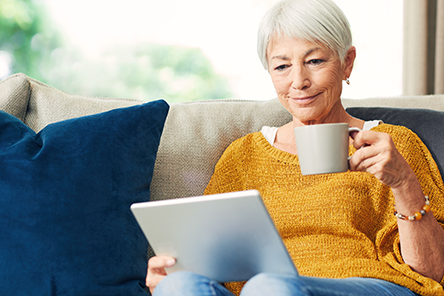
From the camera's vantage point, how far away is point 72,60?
3078 mm

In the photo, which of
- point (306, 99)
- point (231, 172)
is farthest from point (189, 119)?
point (306, 99)

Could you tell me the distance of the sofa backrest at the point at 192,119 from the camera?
123cm

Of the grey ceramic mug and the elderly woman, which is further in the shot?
the elderly woman

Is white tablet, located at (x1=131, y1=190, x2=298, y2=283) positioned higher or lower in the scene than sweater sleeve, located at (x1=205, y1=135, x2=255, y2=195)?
higher

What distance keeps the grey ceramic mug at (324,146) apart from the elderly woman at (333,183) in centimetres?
6

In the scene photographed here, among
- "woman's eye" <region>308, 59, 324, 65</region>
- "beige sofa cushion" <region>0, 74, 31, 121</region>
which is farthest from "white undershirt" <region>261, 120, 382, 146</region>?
"beige sofa cushion" <region>0, 74, 31, 121</region>

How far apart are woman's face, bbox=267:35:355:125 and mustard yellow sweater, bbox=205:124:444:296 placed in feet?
0.51

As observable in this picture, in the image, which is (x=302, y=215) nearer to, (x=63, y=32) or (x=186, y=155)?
(x=186, y=155)

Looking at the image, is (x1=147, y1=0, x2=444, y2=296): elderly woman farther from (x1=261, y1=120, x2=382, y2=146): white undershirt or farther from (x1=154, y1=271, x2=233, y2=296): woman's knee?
(x1=154, y1=271, x2=233, y2=296): woman's knee

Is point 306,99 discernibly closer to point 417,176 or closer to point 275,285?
point 417,176

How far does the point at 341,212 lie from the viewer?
1.05 m

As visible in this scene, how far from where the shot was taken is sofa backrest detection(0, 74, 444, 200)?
1.23 m

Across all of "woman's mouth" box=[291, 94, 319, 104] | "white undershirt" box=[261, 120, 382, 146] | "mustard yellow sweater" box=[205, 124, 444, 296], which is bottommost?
"mustard yellow sweater" box=[205, 124, 444, 296]

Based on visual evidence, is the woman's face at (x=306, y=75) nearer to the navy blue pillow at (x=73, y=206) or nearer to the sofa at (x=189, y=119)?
the sofa at (x=189, y=119)
